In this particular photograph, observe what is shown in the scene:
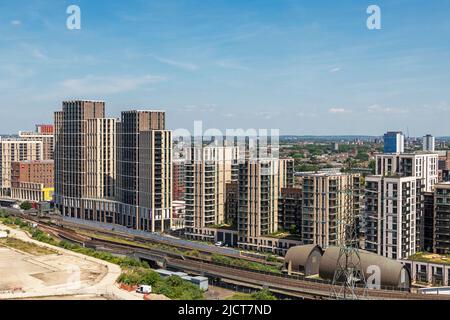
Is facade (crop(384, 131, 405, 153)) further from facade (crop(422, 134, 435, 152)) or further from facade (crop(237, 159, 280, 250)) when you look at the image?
facade (crop(237, 159, 280, 250))

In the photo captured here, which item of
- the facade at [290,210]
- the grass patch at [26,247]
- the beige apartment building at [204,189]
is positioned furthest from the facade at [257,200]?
the grass patch at [26,247]

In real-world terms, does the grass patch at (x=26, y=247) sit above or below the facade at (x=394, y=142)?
below

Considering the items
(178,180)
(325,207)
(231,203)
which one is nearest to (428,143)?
(178,180)

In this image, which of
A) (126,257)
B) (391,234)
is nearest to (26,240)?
(126,257)

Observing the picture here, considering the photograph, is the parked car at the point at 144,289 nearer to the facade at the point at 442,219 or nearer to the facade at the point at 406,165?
the facade at the point at 442,219

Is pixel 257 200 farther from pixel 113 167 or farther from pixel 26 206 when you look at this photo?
pixel 26 206

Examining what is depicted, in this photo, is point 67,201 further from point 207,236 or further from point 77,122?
point 207,236
